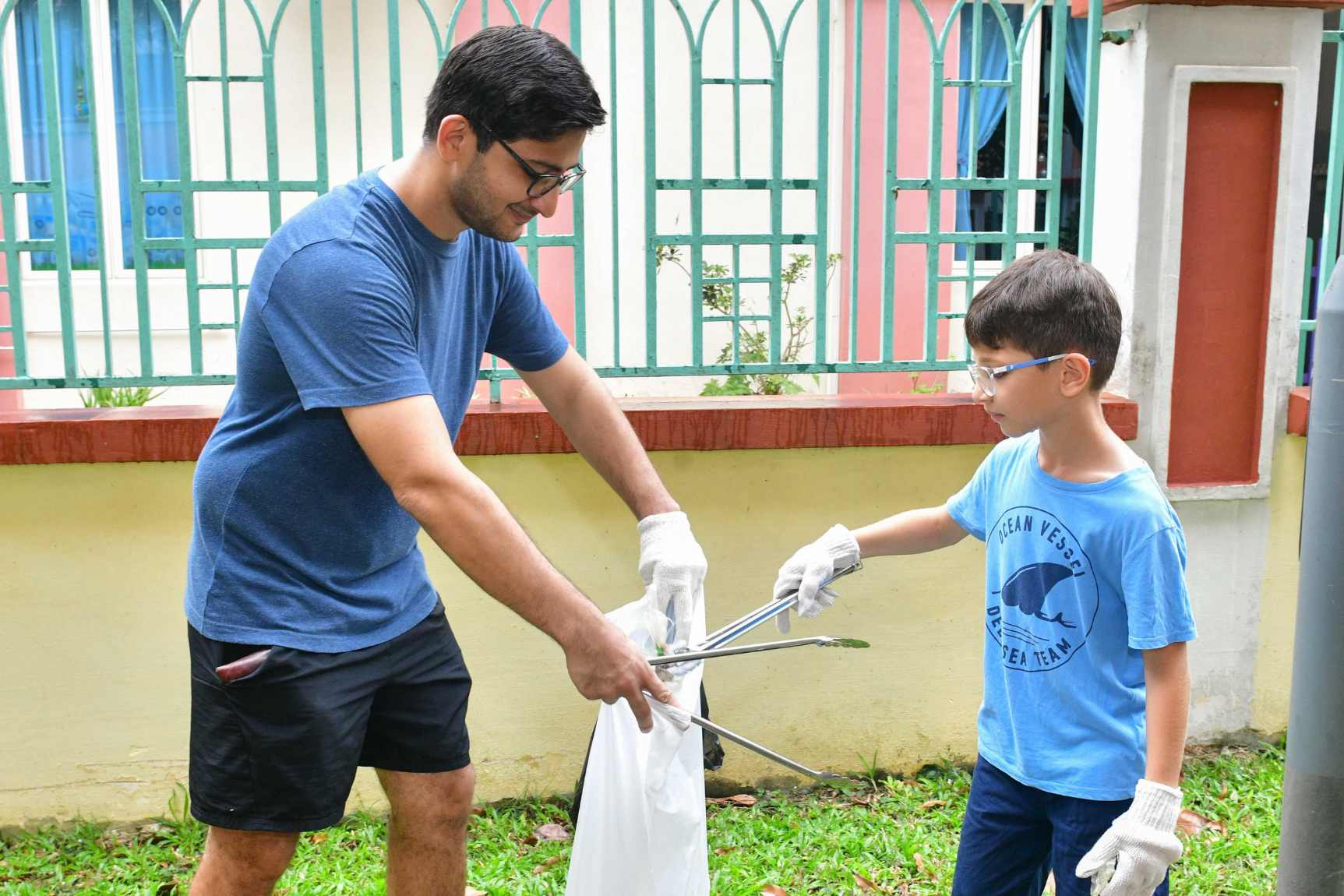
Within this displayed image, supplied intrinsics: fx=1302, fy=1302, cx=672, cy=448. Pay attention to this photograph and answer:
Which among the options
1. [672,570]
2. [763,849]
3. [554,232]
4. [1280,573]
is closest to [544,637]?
[763,849]

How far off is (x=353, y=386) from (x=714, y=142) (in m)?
4.62

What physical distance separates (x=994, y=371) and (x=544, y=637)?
1.75 m

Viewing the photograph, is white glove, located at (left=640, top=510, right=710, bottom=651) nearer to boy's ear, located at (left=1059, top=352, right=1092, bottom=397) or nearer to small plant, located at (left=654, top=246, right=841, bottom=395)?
boy's ear, located at (left=1059, top=352, right=1092, bottom=397)

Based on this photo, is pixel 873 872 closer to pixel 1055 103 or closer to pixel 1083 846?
pixel 1083 846

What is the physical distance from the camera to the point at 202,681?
7.20 feet

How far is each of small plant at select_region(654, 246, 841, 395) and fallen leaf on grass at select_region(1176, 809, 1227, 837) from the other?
5.09ft

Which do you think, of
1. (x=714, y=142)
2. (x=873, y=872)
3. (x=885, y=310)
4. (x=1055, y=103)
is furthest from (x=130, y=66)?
(x=714, y=142)

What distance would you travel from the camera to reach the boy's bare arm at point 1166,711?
1.94 meters

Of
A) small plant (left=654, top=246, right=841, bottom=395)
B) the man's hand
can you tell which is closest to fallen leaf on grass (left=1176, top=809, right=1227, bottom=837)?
small plant (left=654, top=246, right=841, bottom=395)

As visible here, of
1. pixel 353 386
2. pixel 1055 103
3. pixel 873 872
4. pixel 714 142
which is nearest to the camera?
pixel 353 386

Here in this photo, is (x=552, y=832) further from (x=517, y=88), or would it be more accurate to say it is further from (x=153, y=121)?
(x=153, y=121)

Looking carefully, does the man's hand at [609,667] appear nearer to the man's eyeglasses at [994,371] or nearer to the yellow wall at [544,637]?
the man's eyeglasses at [994,371]

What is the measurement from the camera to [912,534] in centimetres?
237

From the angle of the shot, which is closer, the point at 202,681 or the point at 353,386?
the point at 353,386
